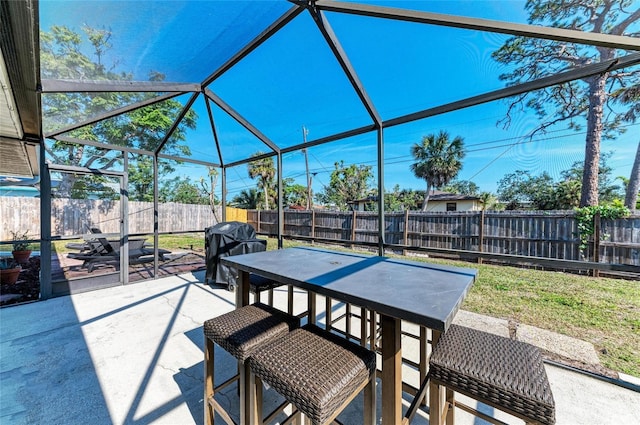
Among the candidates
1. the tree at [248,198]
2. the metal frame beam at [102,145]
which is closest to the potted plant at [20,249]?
the metal frame beam at [102,145]

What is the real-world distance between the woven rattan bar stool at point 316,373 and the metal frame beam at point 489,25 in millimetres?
2084

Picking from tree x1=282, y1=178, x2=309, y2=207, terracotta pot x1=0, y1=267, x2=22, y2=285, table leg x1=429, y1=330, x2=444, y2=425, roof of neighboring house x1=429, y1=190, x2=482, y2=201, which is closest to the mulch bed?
terracotta pot x1=0, y1=267, x2=22, y2=285

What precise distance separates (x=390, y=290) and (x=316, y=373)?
48cm

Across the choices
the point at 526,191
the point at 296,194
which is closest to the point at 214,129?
the point at 526,191

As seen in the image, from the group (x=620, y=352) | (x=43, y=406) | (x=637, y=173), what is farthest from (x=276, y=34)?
(x=637, y=173)

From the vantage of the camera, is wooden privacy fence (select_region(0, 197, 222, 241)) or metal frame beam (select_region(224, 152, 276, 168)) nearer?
wooden privacy fence (select_region(0, 197, 222, 241))

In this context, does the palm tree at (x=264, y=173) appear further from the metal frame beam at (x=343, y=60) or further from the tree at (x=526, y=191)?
the metal frame beam at (x=343, y=60)

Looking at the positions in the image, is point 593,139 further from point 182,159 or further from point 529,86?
point 182,159

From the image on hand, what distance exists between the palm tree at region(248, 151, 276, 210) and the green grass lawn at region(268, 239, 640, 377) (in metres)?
13.6

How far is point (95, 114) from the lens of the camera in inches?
123

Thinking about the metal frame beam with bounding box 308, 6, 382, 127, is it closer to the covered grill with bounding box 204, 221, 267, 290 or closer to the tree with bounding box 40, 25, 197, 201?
the tree with bounding box 40, 25, 197, 201

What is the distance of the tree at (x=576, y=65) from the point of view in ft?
5.77

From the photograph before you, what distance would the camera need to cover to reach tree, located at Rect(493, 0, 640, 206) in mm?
1758

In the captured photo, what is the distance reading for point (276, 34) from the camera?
7.04 ft
